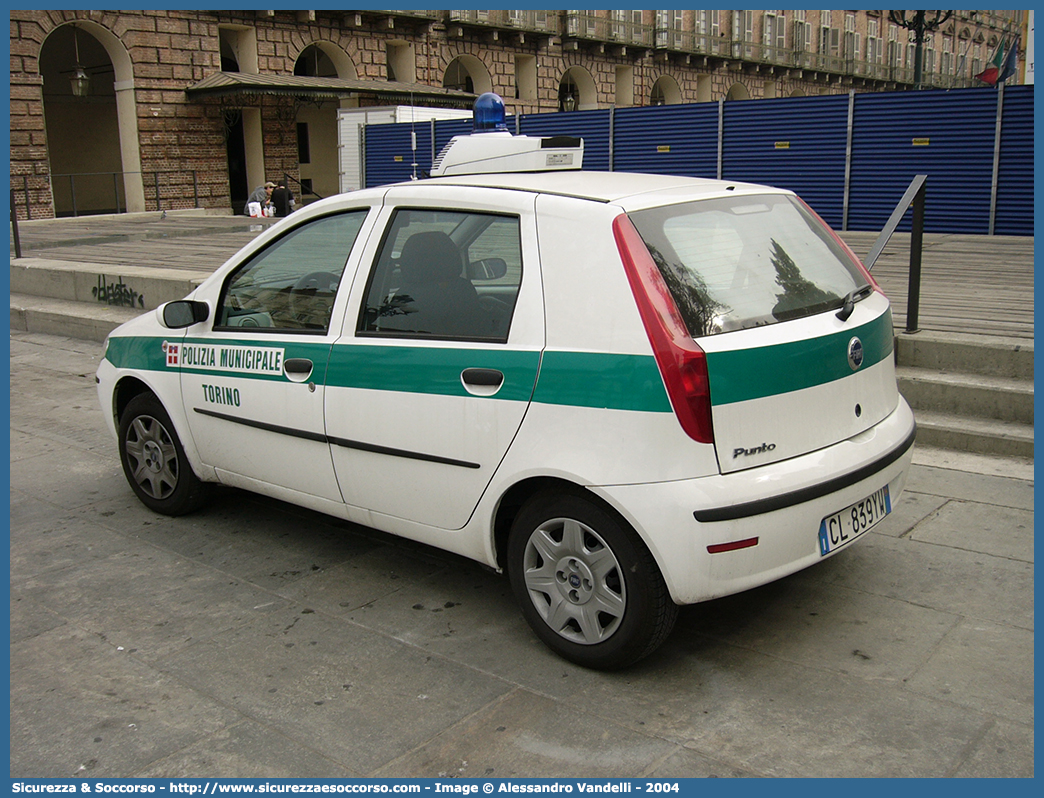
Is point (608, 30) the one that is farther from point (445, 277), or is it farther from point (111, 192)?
point (445, 277)

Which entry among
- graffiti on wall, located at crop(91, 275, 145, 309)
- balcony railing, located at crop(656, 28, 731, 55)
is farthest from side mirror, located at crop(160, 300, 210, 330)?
balcony railing, located at crop(656, 28, 731, 55)

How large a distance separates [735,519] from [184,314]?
278 centimetres

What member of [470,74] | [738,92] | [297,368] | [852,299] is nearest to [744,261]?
[852,299]

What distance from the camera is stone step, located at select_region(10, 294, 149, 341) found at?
1089 cm

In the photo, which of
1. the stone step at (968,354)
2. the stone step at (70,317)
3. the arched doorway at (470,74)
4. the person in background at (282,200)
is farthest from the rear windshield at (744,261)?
the arched doorway at (470,74)

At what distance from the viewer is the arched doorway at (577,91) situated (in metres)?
45.8

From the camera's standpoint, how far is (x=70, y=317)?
11180mm

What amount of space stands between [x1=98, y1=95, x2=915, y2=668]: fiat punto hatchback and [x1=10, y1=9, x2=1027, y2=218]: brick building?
2307 centimetres

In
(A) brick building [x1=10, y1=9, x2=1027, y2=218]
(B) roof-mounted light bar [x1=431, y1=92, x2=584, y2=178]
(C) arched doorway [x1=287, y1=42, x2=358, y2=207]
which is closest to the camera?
(B) roof-mounted light bar [x1=431, y1=92, x2=584, y2=178]

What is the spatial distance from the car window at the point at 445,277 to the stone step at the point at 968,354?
12.3ft

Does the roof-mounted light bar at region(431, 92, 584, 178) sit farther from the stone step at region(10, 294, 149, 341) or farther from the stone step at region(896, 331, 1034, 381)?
the stone step at region(10, 294, 149, 341)

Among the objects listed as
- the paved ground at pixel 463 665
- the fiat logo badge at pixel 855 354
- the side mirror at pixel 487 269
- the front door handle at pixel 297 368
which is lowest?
the paved ground at pixel 463 665

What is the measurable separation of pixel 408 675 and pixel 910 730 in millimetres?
1599

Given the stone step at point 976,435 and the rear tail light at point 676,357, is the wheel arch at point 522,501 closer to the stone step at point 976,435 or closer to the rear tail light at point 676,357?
the rear tail light at point 676,357
